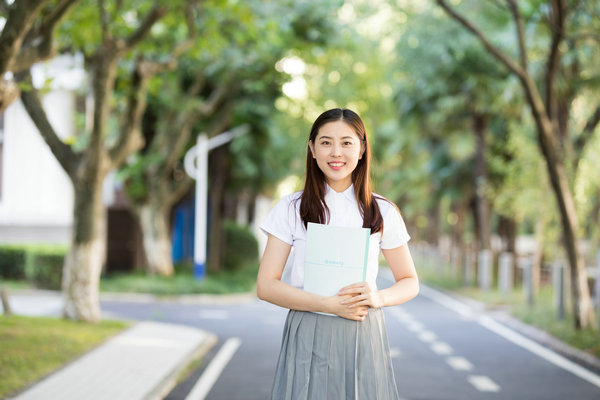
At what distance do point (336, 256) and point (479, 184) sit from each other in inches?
814

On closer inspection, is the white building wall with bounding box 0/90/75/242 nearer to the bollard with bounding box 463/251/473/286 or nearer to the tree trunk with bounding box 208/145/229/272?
the tree trunk with bounding box 208/145/229/272

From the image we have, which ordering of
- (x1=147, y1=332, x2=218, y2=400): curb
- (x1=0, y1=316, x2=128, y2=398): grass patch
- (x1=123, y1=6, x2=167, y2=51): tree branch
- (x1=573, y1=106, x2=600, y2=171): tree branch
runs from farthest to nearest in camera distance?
1. (x1=573, y1=106, x2=600, y2=171): tree branch
2. (x1=123, y1=6, x2=167, y2=51): tree branch
3. (x1=0, y1=316, x2=128, y2=398): grass patch
4. (x1=147, y1=332, x2=218, y2=400): curb

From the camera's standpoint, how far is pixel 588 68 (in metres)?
16.0

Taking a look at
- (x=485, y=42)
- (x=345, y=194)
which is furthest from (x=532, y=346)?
(x=345, y=194)

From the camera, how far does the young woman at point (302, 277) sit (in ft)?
10.4

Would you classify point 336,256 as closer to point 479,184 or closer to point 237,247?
point 479,184

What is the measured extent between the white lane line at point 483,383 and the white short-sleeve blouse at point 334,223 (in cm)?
536

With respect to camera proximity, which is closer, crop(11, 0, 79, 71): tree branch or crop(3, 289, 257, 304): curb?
crop(11, 0, 79, 71): tree branch

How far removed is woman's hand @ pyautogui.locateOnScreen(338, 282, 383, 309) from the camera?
9.84ft

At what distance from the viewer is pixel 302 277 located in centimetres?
317

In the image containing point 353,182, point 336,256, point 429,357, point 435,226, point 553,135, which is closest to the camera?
point 336,256

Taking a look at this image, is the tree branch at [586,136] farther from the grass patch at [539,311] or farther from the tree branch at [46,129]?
the tree branch at [46,129]

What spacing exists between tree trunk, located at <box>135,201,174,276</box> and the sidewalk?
32.5 feet

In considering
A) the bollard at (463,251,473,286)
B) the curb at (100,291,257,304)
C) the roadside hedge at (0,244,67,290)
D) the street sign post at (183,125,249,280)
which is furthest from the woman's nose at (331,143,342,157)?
the bollard at (463,251,473,286)
